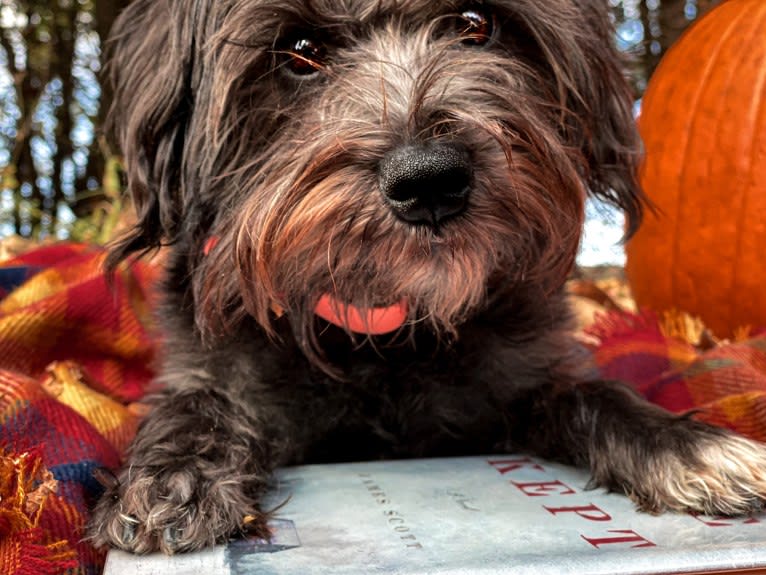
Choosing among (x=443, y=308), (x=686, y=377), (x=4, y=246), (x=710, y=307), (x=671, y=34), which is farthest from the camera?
(x=671, y=34)

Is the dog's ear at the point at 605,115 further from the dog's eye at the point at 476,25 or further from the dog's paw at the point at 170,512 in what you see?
the dog's paw at the point at 170,512

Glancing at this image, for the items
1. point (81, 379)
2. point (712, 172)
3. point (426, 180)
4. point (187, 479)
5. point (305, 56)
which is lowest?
point (81, 379)

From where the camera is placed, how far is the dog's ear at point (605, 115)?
5.91ft

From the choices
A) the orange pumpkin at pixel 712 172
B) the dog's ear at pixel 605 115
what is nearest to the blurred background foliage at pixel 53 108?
the orange pumpkin at pixel 712 172

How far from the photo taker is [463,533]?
123 centimetres

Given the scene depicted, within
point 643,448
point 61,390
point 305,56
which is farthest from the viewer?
point 61,390

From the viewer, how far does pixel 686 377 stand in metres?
2.12

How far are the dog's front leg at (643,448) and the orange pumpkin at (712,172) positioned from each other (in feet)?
3.69

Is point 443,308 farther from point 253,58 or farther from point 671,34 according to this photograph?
point 671,34

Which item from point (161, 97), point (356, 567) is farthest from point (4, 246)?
point (356, 567)

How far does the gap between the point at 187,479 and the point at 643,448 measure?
2.62ft

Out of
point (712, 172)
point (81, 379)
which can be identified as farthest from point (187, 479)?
point (712, 172)

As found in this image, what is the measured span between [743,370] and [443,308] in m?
0.84

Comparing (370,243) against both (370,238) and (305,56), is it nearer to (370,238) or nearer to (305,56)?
(370,238)
